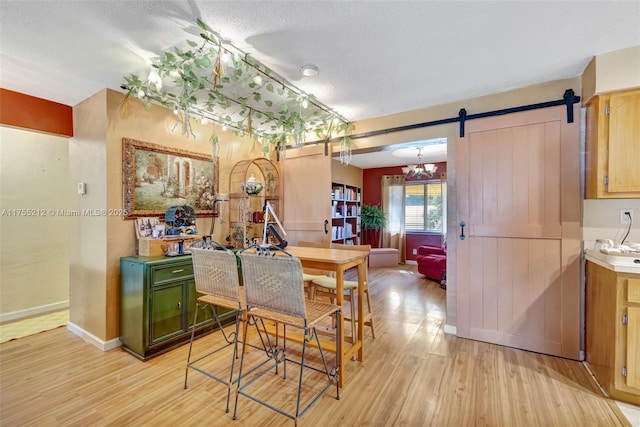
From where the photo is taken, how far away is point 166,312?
8.37 ft

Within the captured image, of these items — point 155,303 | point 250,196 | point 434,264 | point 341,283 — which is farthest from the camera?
point 434,264

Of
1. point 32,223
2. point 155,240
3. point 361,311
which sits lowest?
point 361,311

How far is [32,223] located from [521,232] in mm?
5705

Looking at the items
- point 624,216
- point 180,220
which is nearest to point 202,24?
point 180,220

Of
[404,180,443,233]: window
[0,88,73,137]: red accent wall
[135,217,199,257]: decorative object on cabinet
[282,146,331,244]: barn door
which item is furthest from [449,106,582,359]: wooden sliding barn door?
[0,88,73,137]: red accent wall

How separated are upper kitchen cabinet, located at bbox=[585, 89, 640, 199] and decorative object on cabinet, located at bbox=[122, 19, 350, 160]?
240 cm

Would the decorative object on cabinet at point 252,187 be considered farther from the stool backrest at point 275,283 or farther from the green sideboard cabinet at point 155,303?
the stool backrest at point 275,283

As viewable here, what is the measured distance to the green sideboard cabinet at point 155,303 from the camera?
2.43m

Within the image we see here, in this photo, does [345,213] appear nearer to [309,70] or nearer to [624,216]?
[309,70]

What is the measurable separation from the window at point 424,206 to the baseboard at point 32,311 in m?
6.62

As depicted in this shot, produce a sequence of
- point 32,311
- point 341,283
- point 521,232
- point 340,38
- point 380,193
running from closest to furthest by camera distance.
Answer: point 340,38
point 341,283
point 521,232
point 32,311
point 380,193

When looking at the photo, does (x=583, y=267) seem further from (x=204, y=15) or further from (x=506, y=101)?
(x=204, y=15)

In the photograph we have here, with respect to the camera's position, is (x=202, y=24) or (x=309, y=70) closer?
(x=202, y=24)

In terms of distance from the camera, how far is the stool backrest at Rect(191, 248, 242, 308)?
1823 mm
